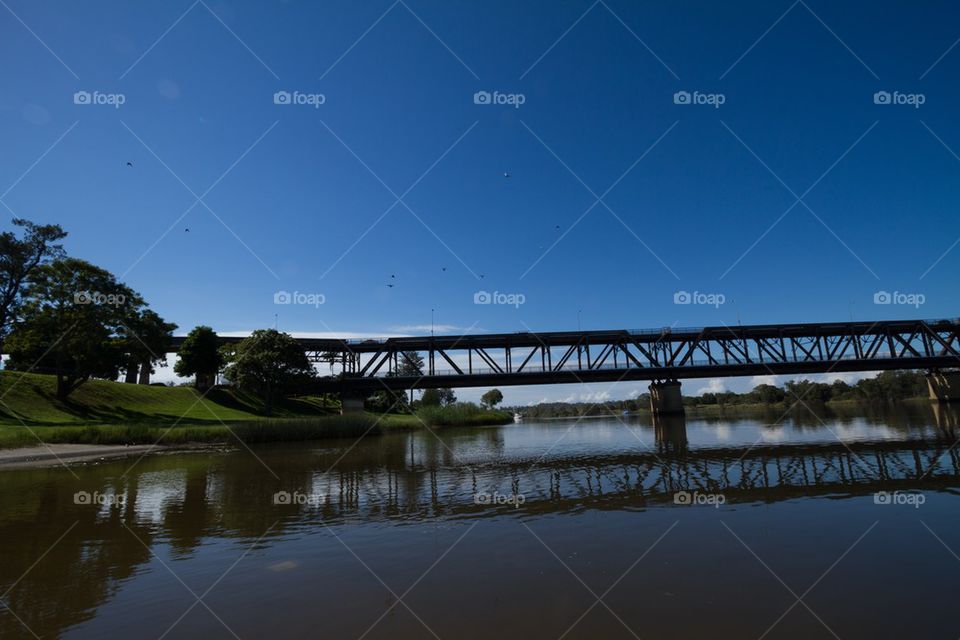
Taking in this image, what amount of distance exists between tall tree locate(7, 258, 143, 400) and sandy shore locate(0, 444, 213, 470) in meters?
17.3

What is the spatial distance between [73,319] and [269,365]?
19164 millimetres

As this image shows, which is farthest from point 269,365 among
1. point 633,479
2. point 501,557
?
point 501,557

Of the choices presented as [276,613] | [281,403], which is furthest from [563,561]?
[281,403]

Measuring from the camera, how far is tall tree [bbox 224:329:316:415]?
5669cm

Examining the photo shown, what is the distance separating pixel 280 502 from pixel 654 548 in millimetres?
11113

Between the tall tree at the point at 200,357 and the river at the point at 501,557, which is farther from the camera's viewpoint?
the tall tree at the point at 200,357

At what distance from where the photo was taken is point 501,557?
8562 mm

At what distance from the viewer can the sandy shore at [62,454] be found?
25.2 meters

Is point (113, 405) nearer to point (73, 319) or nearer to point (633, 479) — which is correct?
point (73, 319)

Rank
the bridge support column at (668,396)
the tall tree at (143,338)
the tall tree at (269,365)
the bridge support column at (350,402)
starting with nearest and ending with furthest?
the tall tree at (143,338), the tall tree at (269,365), the bridge support column at (350,402), the bridge support column at (668,396)

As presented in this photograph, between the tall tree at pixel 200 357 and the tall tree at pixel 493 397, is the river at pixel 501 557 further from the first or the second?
the tall tree at pixel 493 397

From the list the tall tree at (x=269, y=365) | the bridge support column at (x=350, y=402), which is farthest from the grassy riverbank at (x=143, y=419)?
the bridge support column at (x=350, y=402)

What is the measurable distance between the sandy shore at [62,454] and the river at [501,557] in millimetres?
10274

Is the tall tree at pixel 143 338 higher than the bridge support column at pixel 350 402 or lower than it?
higher
